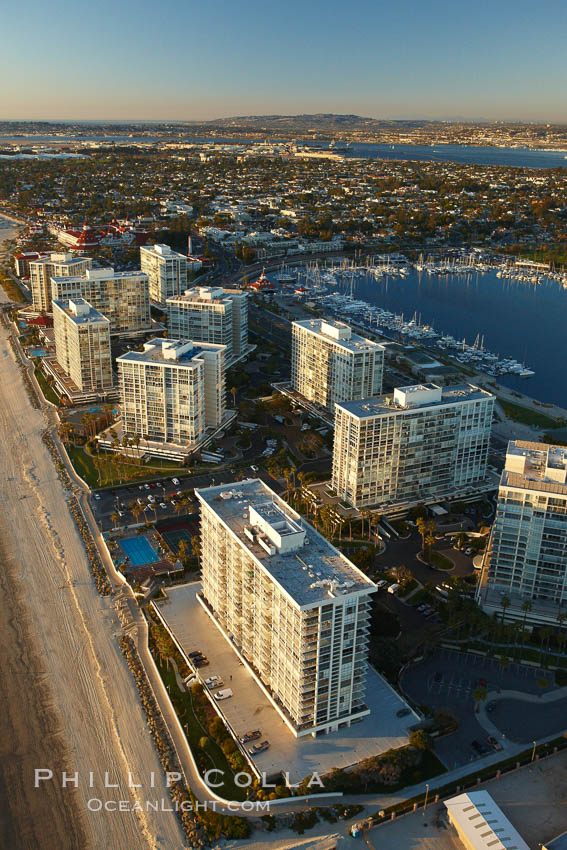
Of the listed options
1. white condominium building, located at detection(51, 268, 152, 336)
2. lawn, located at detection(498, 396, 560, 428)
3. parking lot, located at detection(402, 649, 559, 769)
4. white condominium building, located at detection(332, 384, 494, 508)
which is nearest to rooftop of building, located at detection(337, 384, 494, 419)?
white condominium building, located at detection(332, 384, 494, 508)

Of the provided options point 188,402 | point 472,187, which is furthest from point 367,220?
point 188,402

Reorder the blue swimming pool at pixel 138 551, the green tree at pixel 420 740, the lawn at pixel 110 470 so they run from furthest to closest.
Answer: the lawn at pixel 110 470 < the blue swimming pool at pixel 138 551 < the green tree at pixel 420 740

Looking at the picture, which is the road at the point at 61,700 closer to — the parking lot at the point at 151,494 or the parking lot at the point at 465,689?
the parking lot at the point at 151,494

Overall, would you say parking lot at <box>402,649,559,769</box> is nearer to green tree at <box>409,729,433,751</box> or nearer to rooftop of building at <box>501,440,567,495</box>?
green tree at <box>409,729,433,751</box>

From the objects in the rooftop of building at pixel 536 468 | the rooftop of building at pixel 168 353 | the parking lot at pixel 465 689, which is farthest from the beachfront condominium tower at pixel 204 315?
the parking lot at pixel 465 689

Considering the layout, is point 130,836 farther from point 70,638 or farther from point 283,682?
point 70,638

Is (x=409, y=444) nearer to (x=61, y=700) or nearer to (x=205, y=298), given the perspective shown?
(x=61, y=700)
